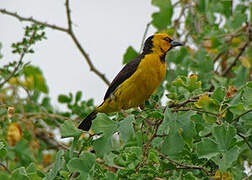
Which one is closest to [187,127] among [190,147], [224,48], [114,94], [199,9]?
[190,147]

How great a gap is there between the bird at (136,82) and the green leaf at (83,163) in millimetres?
1420

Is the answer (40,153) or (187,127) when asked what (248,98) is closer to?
(187,127)

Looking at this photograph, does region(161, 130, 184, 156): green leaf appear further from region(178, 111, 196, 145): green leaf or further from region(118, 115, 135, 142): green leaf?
region(118, 115, 135, 142): green leaf

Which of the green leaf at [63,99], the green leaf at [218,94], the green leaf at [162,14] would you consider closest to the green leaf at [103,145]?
the green leaf at [218,94]

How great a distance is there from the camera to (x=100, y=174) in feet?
6.20

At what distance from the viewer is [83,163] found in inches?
72.1

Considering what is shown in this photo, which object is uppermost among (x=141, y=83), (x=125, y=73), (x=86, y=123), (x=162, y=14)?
(x=162, y=14)

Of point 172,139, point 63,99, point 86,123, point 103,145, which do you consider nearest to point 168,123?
point 172,139

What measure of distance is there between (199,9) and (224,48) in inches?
A: 21.4

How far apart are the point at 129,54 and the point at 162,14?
47 cm

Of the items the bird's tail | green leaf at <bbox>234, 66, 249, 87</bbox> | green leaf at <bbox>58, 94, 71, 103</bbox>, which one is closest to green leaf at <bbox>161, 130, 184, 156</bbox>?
green leaf at <bbox>234, 66, 249, 87</bbox>

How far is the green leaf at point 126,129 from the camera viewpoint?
6.28ft

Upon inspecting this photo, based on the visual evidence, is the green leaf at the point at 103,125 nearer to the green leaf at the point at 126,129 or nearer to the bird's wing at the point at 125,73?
the green leaf at the point at 126,129

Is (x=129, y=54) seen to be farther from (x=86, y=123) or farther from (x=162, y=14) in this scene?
(x=86, y=123)
